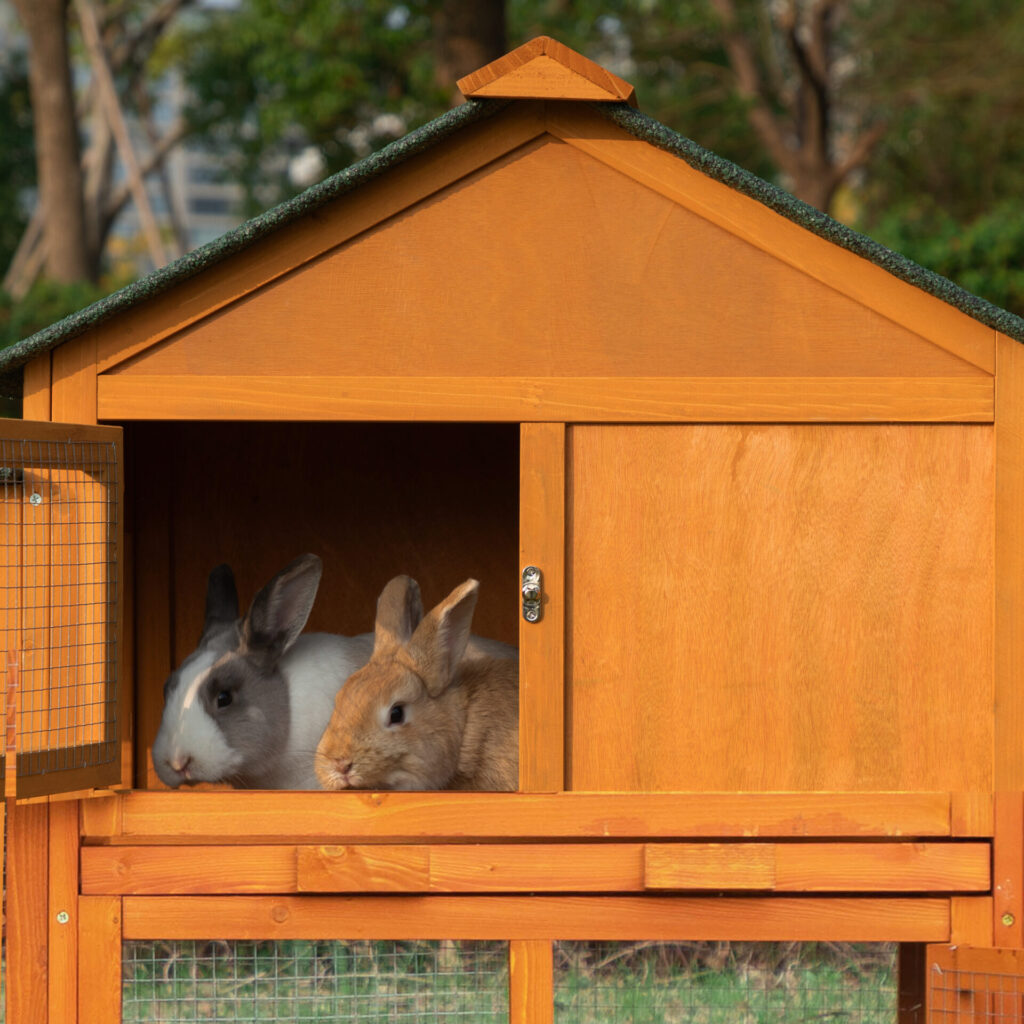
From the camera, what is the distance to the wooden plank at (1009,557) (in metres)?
3.38

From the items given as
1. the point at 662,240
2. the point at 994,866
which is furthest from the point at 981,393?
the point at 994,866

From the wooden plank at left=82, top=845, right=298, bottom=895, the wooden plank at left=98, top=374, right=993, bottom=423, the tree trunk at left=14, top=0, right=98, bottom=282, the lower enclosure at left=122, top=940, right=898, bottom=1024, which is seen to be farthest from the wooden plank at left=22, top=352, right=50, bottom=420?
the tree trunk at left=14, top=0, right=98, bottom=282

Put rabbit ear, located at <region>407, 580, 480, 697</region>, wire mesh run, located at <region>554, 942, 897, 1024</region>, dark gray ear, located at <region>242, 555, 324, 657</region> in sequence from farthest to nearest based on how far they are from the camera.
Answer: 1. wire mesh run, located at <region>554, 942, 897, 1024</region>
2. dark gray ear, located at <region>242, 555, 324, 657</region>
3. rabbit ear, located at <region>407, 580, 480, 697</region>

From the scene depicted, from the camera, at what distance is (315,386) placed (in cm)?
340

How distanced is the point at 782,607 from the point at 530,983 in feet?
3.74

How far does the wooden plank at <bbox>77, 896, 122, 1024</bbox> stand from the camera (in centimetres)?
346

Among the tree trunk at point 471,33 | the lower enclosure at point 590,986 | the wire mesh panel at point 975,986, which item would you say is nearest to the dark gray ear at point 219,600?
the lower enclosure at point 590,986

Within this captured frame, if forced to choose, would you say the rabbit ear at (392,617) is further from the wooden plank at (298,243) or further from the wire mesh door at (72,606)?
the wooden plank at (298,243)

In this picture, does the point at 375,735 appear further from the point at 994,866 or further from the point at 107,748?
the point at 994,866

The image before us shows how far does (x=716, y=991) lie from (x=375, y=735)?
5.84 ft

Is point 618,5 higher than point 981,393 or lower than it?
higher

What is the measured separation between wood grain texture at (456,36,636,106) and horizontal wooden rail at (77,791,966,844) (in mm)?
1721

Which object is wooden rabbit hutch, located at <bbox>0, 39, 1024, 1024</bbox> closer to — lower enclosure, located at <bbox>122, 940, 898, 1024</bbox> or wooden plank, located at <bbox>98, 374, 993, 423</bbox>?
wooden plank, located at <bbox>98, 374, 993, 423</bbox>

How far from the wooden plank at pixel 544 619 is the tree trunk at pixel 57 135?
11.7 metres
